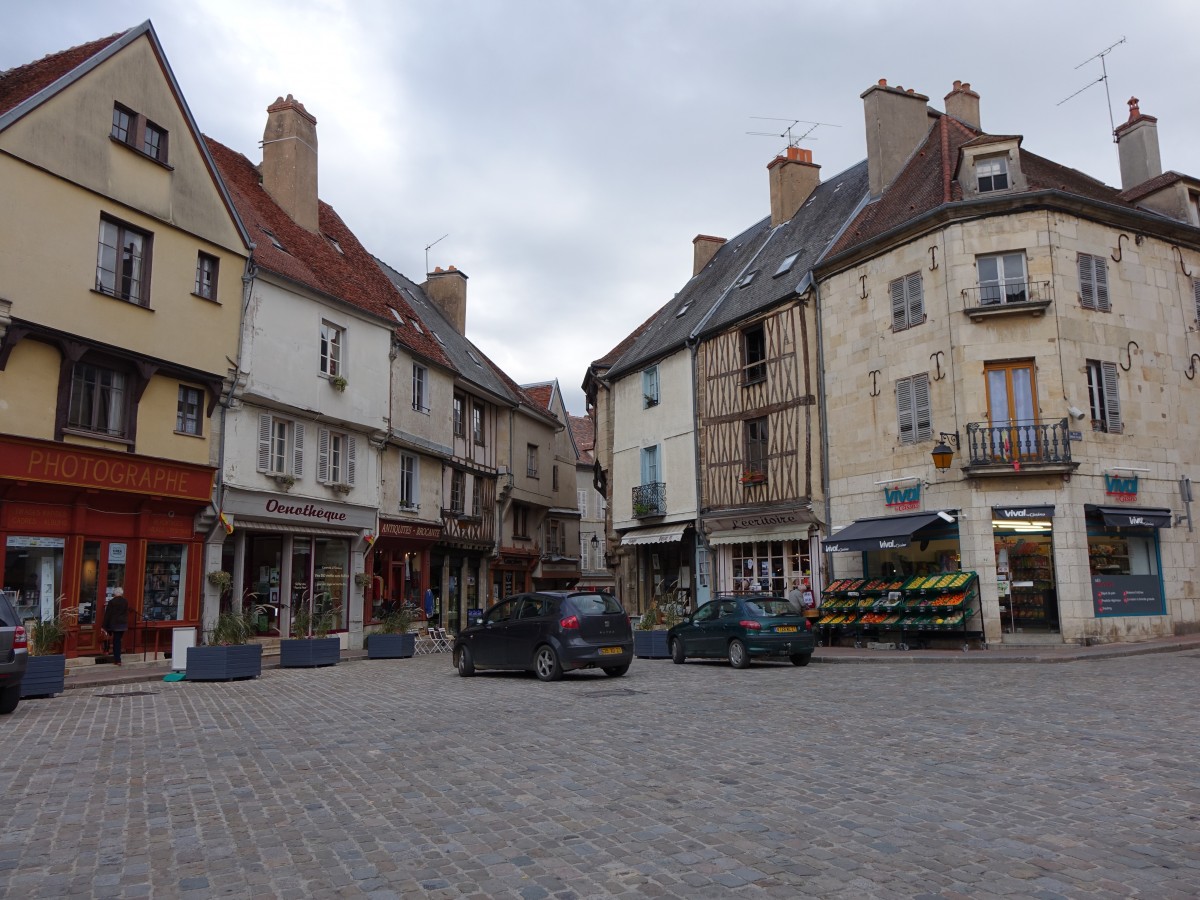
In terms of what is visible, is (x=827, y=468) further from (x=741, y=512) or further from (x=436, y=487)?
(x=436, y=487)

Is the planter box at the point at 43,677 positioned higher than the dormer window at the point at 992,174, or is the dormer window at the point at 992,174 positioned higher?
the dormer window at the point at 992,174

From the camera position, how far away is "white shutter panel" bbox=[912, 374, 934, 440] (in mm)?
19375

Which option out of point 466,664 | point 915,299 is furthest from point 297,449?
point 915,299

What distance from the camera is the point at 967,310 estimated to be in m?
18.6

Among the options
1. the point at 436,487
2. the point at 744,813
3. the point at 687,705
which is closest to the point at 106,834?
the point at 744,813

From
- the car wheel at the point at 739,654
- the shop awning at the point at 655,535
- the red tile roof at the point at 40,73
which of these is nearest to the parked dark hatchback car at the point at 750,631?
the car wheel at the point at 739,654

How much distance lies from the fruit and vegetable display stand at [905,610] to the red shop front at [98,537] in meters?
13.7

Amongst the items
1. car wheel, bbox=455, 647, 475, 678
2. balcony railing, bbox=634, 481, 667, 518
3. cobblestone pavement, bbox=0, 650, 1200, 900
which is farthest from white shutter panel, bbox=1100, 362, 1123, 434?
car wheel, bbox=455, 647, 475, 678

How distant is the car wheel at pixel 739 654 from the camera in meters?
15.8

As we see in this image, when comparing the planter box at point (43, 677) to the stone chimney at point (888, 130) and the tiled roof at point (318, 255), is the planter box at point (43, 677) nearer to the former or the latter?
the tiled roof at point (318, 255)

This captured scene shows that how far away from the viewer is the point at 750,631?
15.7 metres

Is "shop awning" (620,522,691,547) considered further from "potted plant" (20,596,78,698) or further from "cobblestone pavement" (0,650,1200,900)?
"potted plant" (20,596,78,698)

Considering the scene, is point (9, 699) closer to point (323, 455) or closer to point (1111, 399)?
point (323, 455)

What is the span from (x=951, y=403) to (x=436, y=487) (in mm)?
15262
